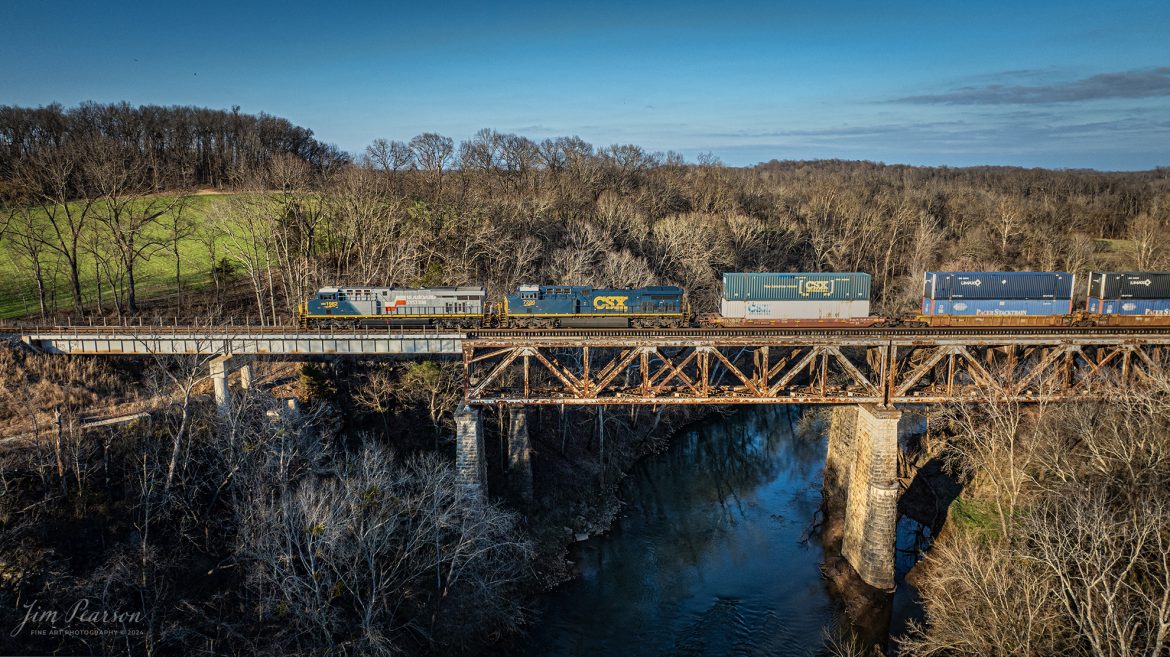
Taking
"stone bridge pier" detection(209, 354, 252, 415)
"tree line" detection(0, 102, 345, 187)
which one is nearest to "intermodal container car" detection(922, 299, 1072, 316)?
"stone bridge pier" detection(209, 354, 252, 415)

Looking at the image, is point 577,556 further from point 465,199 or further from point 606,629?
point 465,199

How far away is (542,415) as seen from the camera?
175ft

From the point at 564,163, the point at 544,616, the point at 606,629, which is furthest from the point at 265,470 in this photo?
the point at 564,163

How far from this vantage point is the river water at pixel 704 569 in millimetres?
34281

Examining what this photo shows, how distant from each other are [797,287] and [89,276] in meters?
65.9

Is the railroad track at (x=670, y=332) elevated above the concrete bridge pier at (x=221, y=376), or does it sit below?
above

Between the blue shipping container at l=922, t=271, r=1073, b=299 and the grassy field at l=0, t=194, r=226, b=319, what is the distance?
6208 cm

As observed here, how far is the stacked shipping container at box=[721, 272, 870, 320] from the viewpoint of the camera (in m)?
41.7

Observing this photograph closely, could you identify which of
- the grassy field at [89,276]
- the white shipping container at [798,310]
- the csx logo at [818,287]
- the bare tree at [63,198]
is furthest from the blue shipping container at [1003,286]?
the bare tree at [63,198]

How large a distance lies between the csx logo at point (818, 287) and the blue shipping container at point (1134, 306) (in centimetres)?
1762

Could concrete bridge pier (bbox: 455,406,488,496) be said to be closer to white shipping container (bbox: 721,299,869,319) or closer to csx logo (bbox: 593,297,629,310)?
csx logo (bbox: 593,297,629,310)

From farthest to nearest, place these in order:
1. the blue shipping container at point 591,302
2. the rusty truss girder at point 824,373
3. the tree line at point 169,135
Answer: the tree line at point 169,135, the blue shipping container at point 591,302, the rusty truss girder at point 824,373

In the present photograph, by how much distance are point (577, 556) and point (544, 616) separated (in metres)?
6.24

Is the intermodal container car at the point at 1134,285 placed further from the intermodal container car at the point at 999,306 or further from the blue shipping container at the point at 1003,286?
the intermodal container car at the point at 999,306
